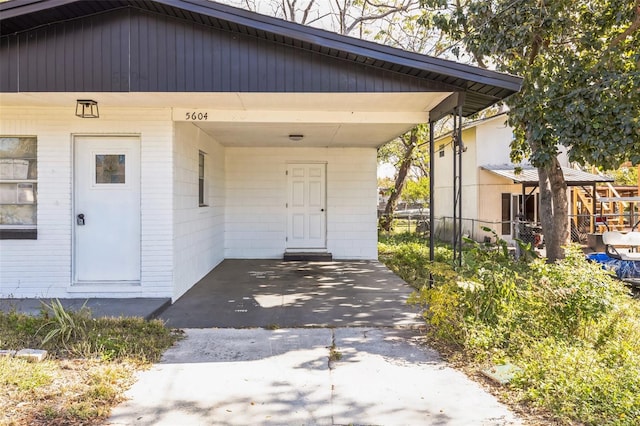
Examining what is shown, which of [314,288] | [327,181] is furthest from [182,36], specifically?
[327,181]

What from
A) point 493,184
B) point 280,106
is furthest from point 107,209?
point 493,184

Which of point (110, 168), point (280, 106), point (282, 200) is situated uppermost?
point (280, 106)

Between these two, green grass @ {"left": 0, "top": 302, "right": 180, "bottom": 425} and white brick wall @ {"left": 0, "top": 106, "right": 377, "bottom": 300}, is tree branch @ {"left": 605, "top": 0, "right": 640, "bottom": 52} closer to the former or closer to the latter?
white brick wall @ {"left": 0, "top": 106, "right": 377, "bottom": 300}

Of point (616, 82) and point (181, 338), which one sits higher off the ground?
point (616, 82)

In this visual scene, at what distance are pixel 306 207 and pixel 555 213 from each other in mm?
5647

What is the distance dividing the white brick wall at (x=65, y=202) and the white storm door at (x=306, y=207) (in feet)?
17.8

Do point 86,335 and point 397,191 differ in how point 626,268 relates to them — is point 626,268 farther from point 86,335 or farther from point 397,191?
point 397,191

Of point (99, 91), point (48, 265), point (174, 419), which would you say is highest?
point (99, 91)

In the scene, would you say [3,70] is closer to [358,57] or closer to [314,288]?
[358,57]

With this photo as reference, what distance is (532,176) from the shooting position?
16391 mm

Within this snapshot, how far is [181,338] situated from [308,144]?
691cm

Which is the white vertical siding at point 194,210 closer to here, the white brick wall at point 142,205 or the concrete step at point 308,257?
the white brick wall at point 142,205

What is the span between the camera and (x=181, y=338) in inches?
213

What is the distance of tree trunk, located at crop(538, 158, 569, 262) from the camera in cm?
1057
